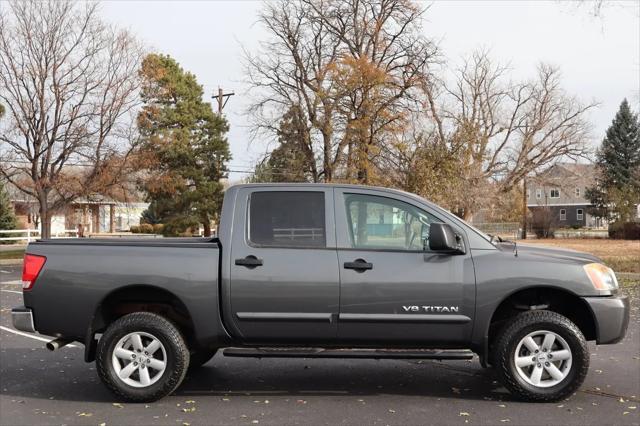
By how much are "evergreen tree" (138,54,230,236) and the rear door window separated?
99.2 feet

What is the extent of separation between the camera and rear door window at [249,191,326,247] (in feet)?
18.8

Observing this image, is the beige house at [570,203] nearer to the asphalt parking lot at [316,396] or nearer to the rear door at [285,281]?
the asphalt parking lot at [316,396]

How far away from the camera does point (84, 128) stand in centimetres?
2742

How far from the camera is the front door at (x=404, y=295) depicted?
551 centimetres

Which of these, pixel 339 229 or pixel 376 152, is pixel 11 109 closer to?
pixel 376 152

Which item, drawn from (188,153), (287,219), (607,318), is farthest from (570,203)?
(287,219)

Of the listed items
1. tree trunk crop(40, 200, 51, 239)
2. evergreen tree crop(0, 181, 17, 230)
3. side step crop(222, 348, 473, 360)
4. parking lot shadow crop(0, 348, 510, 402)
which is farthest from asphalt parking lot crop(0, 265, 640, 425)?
evergreen tree crop(0, 181, 17, 230)

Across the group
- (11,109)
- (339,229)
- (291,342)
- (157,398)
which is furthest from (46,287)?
(11,109)

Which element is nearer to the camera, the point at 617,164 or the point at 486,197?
the point at 486,197

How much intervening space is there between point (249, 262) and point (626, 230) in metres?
54.7

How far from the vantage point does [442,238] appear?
5.45m

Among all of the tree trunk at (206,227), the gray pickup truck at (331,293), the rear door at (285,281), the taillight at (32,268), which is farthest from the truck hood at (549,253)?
the tree trunk at (206,227)

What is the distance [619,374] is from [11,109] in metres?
25.7

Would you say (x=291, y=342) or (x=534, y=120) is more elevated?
(x=534, y=120)
